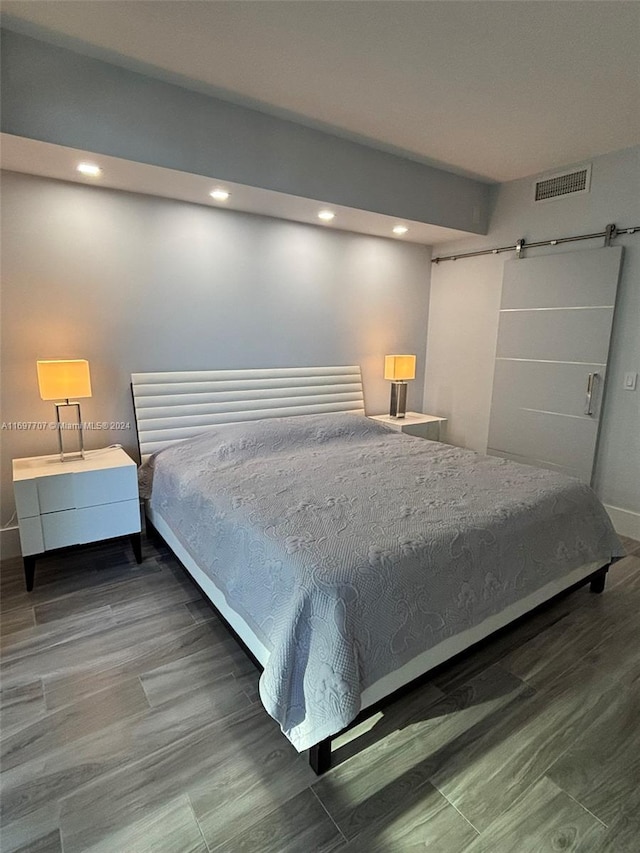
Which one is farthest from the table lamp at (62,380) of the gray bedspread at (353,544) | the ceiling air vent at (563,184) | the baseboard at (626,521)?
the baseboard at (626,521)

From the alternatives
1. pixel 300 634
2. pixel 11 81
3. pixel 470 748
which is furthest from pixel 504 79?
pixel 470 748

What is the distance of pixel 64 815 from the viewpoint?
53.7 inches

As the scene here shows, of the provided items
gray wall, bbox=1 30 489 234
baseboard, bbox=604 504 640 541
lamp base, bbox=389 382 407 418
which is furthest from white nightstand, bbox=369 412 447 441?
gray wall, bbox=1 30 489 234

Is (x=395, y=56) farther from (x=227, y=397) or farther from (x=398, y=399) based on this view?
(x=398, y=399)

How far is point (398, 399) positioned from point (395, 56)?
264cm

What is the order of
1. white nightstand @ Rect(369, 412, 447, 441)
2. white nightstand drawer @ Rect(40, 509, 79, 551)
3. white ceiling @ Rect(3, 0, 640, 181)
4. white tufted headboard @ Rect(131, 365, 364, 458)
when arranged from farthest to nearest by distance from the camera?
white nightstand @ Rect(369, 412, 447, 441), white tufted headboard @ Rect(131, 365, 364, 458), white nightstand drawer @ Rect(40, 509, 79, 551), white ceiling @ Rect(3, 0, 640, 181)

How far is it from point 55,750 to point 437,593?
1.48m

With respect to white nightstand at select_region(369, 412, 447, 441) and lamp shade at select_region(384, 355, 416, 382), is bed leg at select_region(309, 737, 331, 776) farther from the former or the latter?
lamp shade at select_region(384, 355, 416, 382)

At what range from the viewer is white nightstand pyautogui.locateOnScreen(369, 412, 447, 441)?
4.03 m

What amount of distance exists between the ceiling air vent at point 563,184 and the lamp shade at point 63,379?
3621 millimetres

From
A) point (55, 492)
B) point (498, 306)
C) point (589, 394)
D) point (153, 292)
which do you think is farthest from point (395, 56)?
point (55, 492)

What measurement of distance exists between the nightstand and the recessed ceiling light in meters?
1.67

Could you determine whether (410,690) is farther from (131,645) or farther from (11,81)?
(11,81)

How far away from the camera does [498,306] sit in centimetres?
399
